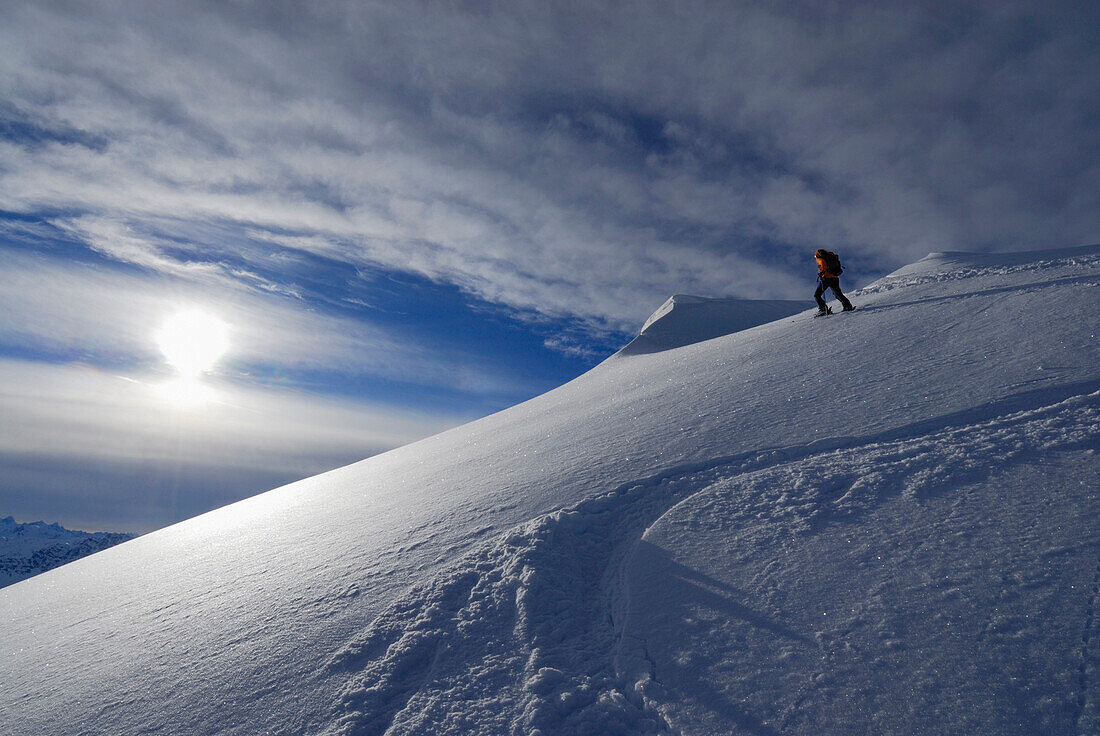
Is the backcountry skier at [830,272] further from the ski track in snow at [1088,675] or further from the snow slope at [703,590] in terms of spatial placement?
the ski track in snow at [1088,675]

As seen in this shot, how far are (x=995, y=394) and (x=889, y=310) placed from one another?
15.4 feet

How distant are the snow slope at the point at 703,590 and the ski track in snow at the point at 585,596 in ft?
0.06

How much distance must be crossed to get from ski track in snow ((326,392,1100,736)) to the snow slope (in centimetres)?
2

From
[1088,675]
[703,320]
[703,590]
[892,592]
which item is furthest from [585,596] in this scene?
[703,320]

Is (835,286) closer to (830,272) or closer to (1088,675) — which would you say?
(830,272)

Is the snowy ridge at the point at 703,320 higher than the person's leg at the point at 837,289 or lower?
higher

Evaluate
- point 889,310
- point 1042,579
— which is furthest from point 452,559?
point 889,310

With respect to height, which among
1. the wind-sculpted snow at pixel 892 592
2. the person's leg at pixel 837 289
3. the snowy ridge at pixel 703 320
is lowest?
the wind-sculpted snow at pixel 892 592

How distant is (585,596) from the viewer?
367 centimetres

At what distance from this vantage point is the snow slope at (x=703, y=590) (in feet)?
8.47

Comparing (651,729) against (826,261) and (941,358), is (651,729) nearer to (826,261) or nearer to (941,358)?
(941,358)

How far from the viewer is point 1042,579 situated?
280cm

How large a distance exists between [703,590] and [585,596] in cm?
87

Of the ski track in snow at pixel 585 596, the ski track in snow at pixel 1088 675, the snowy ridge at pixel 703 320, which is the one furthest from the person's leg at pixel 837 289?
the snowy ridge at pixel 703 320
